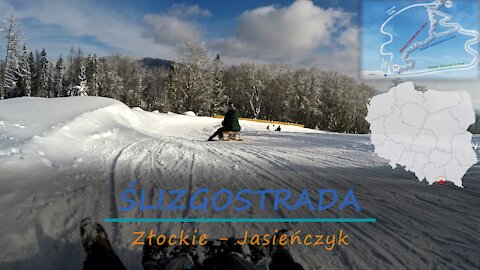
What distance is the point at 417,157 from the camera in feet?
11.6

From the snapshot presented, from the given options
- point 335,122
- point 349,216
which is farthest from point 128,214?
point 335,122

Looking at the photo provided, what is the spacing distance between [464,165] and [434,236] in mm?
1086

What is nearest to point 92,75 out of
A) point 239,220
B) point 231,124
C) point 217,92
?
point 217,92

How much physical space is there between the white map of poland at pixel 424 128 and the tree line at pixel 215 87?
3029 cm

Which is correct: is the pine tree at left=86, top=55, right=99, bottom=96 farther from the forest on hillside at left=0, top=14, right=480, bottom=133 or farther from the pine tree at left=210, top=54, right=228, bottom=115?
the pine tree at left=210, top=54, right=228, bottom=115

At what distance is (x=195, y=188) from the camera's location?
440 centimetres

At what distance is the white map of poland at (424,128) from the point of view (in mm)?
3031

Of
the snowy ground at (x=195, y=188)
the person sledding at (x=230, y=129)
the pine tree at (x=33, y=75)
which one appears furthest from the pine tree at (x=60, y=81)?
the snowy ground at (x=195, y=188)

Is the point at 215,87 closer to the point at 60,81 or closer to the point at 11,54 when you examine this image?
the point at 11,54

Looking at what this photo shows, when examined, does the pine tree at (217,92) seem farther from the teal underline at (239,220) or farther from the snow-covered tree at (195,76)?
the teal underline at (239,220)

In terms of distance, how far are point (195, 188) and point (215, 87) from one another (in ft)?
131

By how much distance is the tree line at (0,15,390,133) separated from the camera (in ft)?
123

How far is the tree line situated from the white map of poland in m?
30.3

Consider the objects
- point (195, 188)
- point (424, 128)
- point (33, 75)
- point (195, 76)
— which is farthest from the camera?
point (33, 75)
